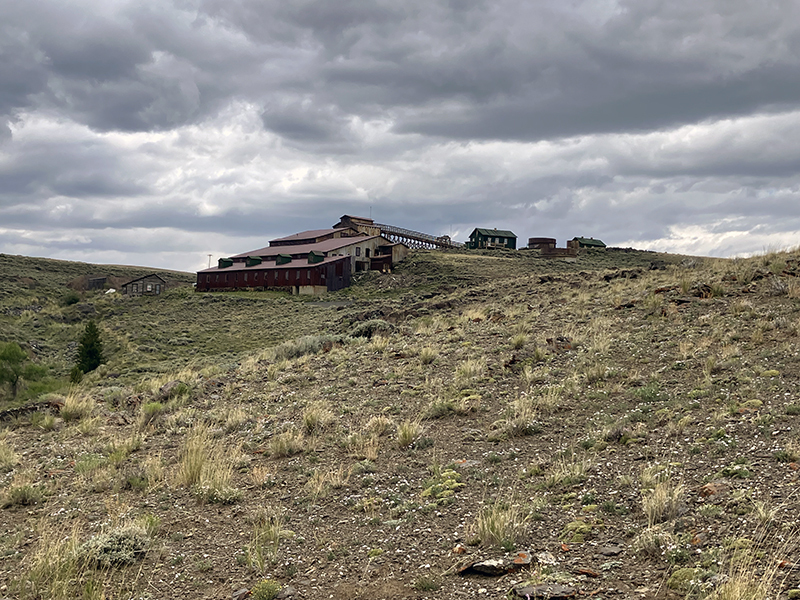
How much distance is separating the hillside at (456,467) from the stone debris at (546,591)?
0.02 metres

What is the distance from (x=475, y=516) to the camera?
24.2 feet

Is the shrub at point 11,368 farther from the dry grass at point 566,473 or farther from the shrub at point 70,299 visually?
the shrub at point 70,299

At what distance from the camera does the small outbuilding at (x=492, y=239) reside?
4195 inches

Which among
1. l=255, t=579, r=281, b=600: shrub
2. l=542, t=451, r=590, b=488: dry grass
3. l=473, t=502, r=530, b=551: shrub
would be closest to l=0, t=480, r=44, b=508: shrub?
l=255, t=579, r=281, b=600: shrub

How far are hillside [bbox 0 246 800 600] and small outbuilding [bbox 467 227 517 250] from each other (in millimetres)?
85650

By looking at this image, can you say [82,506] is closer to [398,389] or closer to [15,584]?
[15,584]

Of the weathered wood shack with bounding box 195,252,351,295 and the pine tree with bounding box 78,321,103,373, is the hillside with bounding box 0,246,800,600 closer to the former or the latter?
the pine tree with bounding box 78,321,103,373

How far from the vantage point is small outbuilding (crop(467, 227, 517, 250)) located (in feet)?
350

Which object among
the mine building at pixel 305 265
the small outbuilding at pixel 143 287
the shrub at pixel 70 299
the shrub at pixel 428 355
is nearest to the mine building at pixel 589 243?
the mine building at pixel 305 265

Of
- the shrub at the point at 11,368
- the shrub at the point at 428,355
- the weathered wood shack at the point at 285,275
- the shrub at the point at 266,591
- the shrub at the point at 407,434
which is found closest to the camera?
the shrub at the point at 266,591

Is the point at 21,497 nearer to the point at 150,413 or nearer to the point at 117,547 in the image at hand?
the point at 117,547

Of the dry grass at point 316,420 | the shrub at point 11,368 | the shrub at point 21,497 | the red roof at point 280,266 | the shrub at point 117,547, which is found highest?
the red roof at point 280,266

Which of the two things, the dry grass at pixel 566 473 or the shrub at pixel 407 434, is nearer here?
the dry grass at pixel 566 473

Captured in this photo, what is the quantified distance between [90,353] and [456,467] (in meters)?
38.4
